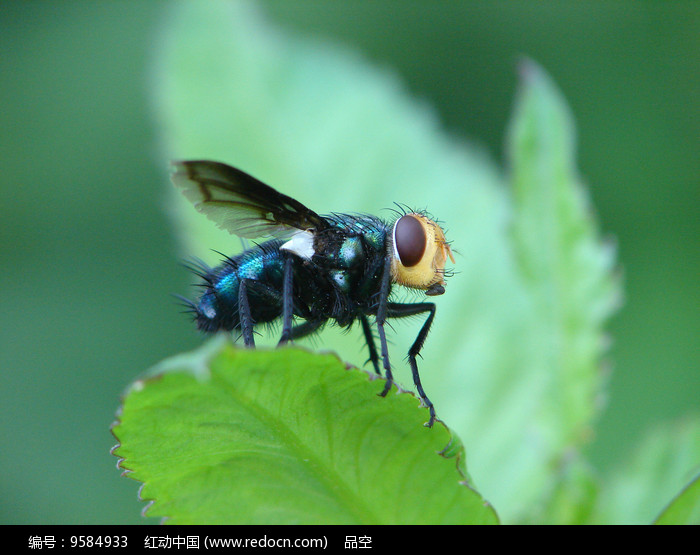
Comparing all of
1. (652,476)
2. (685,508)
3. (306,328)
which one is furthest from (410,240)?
(685,508)

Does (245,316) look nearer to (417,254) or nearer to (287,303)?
(287,303)

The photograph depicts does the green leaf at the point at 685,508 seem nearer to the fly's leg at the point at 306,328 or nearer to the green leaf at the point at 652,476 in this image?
the green leaf at the point at 652,476

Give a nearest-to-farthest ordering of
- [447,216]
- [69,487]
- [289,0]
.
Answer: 1. [447,216]
2. [69,487]
3. [289,0]

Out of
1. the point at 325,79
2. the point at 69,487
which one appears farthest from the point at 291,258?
the point at 69,487

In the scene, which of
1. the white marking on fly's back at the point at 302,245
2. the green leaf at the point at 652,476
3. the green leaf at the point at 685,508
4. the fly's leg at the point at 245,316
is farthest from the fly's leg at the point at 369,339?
the green leaf at the point at 685,508

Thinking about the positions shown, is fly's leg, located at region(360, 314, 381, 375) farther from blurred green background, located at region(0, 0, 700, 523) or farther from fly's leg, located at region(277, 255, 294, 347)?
blurred green background, located at region(0, 0, 700, 523)
